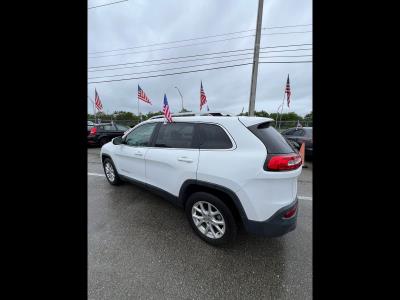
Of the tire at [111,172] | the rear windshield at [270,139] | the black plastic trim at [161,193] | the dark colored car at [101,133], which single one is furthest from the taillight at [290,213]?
the dark colored car at [101,133]

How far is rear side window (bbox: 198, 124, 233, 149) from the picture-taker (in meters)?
2.10

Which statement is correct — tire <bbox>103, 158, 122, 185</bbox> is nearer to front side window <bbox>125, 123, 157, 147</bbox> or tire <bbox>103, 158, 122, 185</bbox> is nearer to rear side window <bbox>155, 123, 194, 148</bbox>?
front side window <bbox>125, 123, 157, 147</bbox>

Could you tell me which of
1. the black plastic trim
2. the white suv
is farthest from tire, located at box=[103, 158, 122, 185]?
the white suv

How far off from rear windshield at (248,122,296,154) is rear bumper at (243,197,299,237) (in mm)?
622

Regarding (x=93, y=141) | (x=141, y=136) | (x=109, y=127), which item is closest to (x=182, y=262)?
(x=141, y=136)

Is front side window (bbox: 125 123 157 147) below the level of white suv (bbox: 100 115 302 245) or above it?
above

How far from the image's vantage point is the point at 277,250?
2160 mm

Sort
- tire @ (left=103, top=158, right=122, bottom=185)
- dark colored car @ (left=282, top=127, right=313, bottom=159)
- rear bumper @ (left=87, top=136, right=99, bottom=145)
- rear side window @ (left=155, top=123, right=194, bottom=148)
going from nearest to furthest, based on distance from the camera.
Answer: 1. rear side window @ (left=155, top=123, right=194, bottom=148)
2. tire @ (left=103, top=158, right=122, bottom=185)
3. dark colored car @ (left=282, top=127, right=313, bottom=159)
4. rear bumper @ (left=87, top=136, right=99, bottom=145)

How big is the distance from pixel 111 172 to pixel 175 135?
2354mm
